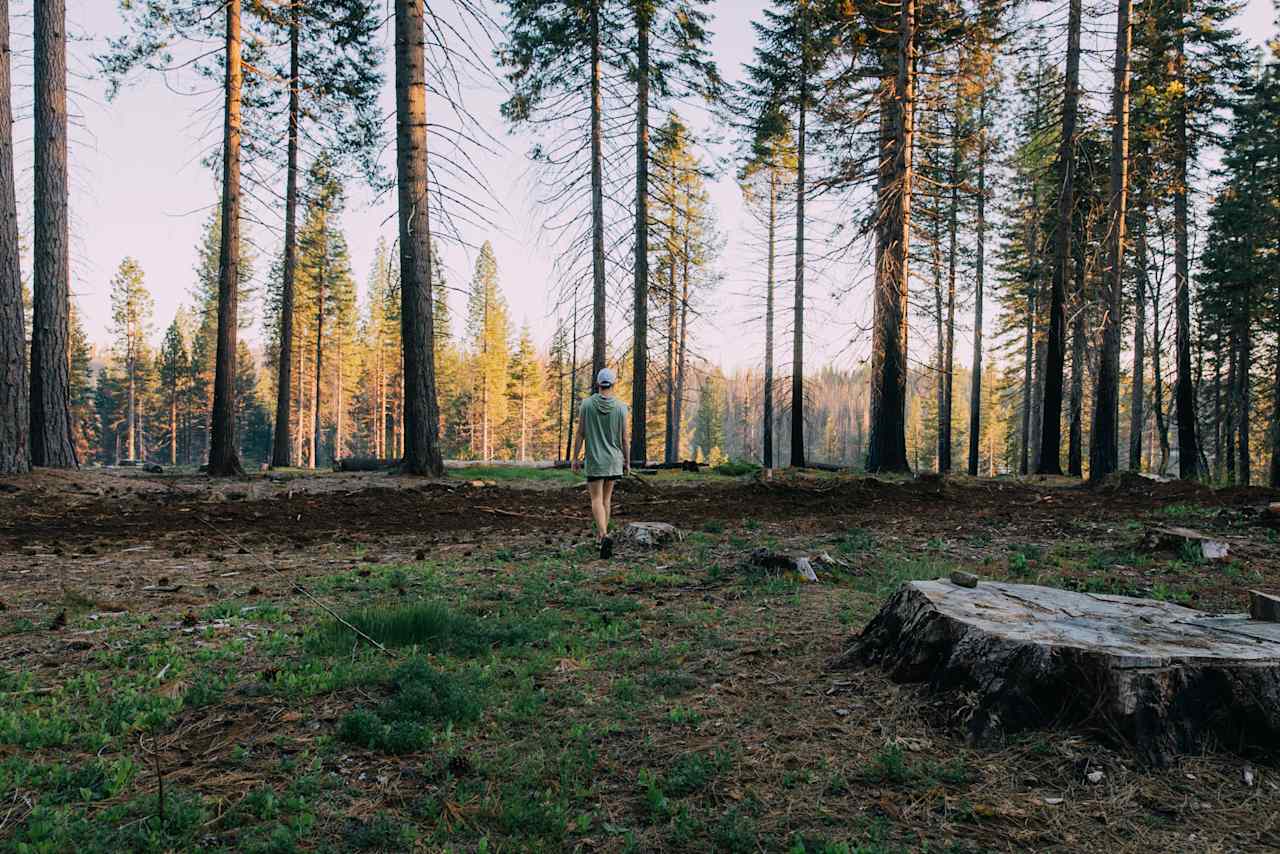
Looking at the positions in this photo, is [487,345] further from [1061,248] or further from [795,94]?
[1061,248]

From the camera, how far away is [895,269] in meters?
15.7

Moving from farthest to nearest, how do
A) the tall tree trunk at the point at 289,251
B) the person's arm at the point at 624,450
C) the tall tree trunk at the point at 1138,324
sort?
the tall tree trunk at the point at 1138,324 < the tall tree trunk at the point at 289,251 < the person's arm at the point at 624,450

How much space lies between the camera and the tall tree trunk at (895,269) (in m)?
15.2

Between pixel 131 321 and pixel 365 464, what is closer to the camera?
pixel 365 464

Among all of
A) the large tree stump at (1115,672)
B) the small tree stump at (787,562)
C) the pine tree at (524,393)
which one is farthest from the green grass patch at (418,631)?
the pine tree at (524,393)

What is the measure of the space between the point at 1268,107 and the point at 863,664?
26.6m

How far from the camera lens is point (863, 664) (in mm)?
3930

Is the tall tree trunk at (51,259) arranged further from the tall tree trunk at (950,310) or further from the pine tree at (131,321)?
the pine tree at (131,321)

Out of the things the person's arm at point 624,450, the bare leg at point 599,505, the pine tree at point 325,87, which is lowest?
the bare leg at point 599,505

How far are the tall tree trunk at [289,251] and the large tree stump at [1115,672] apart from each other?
66.8 feet

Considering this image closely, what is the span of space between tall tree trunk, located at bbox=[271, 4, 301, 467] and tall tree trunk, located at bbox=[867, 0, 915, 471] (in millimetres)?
14884

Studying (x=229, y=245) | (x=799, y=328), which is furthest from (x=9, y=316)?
→ (x=799, y=328)

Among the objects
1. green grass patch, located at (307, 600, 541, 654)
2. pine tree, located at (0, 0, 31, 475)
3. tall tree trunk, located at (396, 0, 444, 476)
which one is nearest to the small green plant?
tall tree trunk, located at (396, 0, 444, 476)

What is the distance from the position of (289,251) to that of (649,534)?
17958 mm
